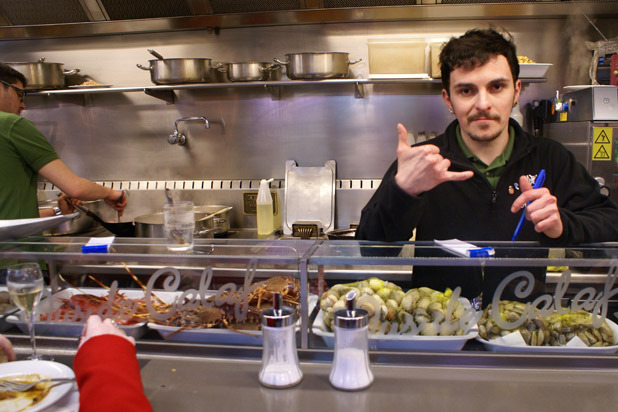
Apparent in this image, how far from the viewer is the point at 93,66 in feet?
12.6

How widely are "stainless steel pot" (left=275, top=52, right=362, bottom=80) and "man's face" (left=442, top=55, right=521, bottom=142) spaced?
1.58 m

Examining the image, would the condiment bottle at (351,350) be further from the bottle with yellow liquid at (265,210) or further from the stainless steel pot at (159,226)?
the bottle with yellow liquid at (265,210)

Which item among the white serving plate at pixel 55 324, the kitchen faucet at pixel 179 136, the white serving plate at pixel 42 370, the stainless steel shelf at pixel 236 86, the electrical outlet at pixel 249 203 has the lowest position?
the white serving plate at pixel 42 370

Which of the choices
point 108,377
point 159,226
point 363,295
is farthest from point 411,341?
point 159,226

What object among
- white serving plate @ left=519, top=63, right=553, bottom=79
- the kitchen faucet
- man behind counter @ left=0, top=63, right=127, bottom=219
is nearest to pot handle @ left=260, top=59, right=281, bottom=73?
the kitchen faucet

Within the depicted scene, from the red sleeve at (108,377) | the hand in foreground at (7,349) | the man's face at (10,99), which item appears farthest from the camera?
the man's face at (10,99)

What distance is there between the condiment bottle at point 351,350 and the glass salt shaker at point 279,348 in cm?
9

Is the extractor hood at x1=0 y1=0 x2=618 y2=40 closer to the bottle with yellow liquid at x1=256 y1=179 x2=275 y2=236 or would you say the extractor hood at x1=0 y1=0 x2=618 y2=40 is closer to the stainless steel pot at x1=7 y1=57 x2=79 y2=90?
the stainless steel pot at x1=7 y1=57 x2=79 y2=90

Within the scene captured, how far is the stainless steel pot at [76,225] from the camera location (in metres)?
3.35

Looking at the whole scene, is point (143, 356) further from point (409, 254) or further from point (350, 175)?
point (350, 175)

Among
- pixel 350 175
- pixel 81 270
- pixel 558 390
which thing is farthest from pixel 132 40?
pixel 558 390

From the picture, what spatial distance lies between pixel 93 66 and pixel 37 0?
57cm

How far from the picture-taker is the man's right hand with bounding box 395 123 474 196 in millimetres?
1313

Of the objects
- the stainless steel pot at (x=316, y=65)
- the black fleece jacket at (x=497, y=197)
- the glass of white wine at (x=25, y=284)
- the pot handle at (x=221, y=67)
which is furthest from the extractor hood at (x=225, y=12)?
the glass of white wine at (x=25, y=284)
